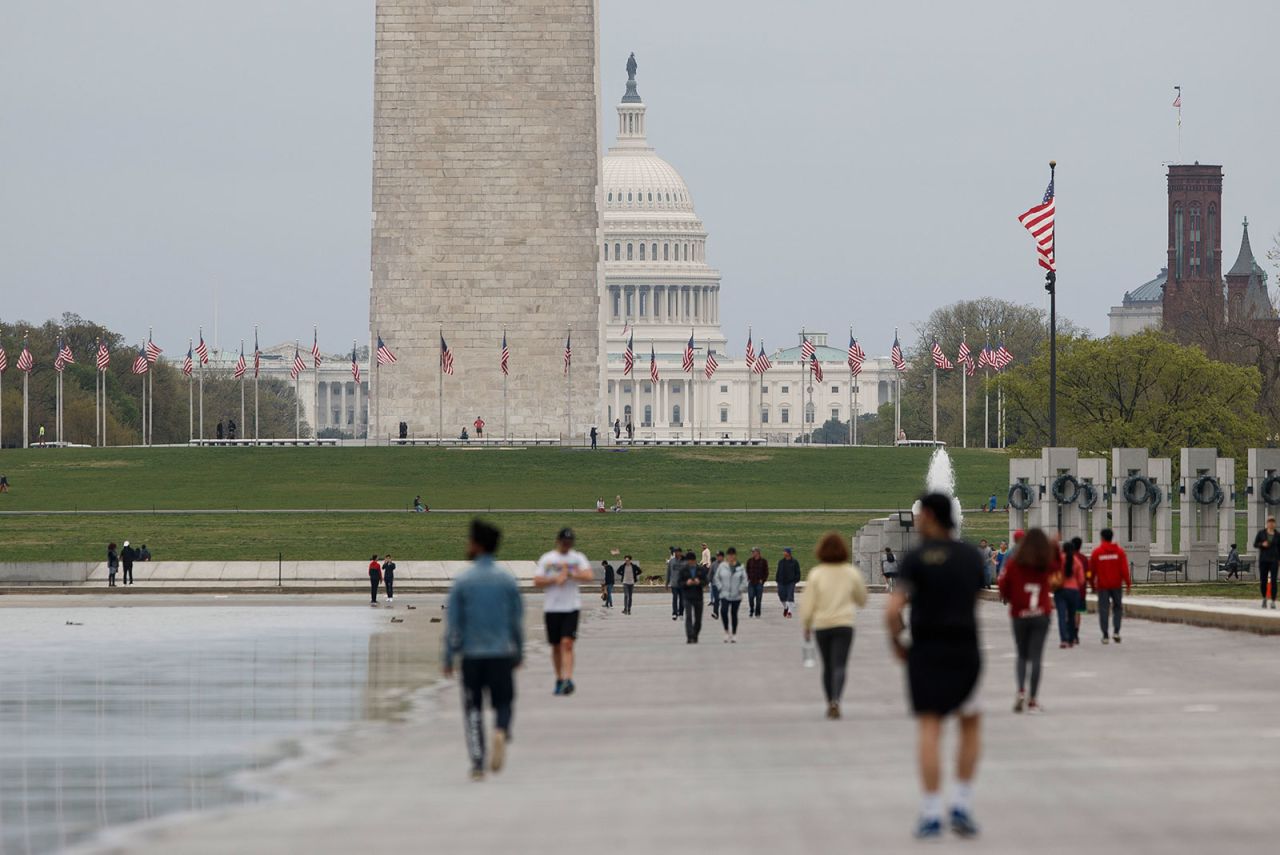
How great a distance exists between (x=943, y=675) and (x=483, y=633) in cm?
386

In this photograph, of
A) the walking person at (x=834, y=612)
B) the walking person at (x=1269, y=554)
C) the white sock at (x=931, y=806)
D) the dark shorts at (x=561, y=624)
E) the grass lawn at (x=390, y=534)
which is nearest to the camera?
the white sock at (x=931, y=806)

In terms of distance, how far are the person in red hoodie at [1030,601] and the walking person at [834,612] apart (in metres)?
1.40

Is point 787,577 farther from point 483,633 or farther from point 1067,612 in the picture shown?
point 483,633

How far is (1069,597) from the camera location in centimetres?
2756

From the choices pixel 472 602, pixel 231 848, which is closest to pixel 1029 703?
pixel 472 602

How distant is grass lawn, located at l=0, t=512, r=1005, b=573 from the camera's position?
2335 inches

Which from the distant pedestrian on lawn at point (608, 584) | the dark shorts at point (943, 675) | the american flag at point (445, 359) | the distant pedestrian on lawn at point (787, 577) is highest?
the american flag at point (445, 359)

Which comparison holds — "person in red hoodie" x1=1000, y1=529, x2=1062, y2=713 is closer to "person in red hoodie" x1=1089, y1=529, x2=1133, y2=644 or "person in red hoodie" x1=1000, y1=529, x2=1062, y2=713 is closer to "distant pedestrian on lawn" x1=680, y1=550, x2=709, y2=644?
"person in red hoodie" x1=1089, y1=529, x2=1133, y2=644

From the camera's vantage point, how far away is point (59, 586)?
5284 cm

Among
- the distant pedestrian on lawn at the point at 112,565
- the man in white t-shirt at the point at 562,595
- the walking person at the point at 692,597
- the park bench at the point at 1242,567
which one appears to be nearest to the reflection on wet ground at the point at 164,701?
the man in white t-shirt at the point at 562,595

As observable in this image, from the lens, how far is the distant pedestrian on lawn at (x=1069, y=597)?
27031 millimetres

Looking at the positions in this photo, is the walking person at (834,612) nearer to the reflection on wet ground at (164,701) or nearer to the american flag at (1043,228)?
the reflection on wet ground at (164,701)

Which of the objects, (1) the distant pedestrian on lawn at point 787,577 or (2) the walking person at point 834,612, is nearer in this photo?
(2) the walking person at point 834,612

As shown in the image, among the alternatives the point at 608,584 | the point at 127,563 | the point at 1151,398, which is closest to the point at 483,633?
the point at 608,584
